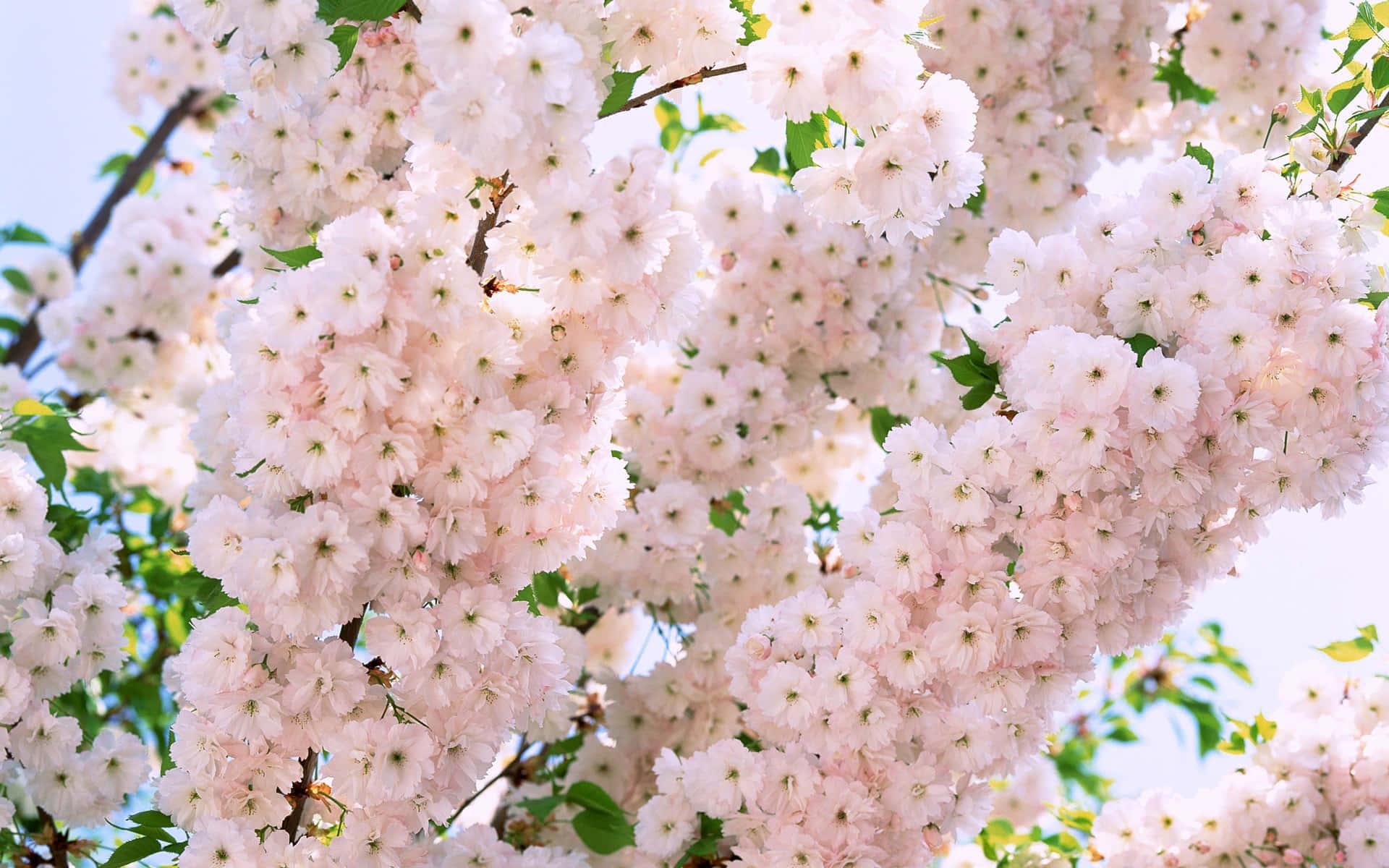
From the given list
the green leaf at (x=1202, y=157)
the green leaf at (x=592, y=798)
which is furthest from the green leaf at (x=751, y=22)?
the green leaf at (x=592, y=798)

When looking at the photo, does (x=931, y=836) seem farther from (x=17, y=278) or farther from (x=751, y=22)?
(x=17, y=278)

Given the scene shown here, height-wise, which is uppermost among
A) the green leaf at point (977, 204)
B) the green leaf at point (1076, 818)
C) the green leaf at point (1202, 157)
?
the green leaf at point (1202, 157)

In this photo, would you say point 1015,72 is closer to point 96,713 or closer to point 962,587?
point 962,587

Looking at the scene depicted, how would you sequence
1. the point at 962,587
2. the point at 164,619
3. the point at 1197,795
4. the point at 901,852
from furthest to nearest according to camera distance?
the point at 164,619, the point at 1197,795, the point at 901,852, the point at 962,587

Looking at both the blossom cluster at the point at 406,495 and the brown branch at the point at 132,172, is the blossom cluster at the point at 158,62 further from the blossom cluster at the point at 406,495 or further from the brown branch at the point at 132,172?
the blossom cluster at the point at 406,495

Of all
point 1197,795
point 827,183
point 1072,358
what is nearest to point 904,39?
point 827,183

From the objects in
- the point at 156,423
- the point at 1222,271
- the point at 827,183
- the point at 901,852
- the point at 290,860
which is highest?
the point at 827,183

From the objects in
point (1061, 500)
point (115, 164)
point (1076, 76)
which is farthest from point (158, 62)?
point (1061, 500)
